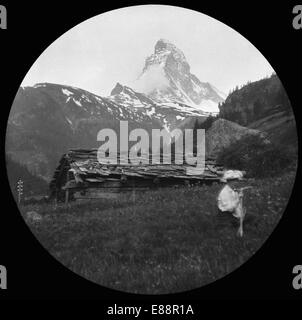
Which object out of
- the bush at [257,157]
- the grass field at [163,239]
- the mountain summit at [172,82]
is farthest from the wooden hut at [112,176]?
the grass field at [163,239]

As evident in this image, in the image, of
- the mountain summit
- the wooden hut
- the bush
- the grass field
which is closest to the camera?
the grass field

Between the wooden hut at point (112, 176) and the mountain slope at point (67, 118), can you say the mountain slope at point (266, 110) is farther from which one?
the wooden hut at point (112, 176)

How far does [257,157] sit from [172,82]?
11.9 ft

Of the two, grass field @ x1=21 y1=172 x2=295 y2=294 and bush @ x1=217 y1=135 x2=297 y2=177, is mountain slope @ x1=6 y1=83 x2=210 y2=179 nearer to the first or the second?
bush @ x1=217 y1=135 x2=297 y2=177

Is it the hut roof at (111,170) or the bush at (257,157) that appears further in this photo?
the hut roof at (111,170)

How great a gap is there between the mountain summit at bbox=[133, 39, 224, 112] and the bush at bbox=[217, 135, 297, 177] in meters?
1.67

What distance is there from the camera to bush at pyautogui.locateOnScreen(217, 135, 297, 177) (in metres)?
12.3

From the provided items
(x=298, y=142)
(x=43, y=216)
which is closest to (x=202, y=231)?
(x=298, y=142)

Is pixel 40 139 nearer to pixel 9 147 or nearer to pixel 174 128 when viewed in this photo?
pixel 9 147

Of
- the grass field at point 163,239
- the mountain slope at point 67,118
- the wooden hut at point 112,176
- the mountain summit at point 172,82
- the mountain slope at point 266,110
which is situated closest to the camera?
the grass field at point 163,239

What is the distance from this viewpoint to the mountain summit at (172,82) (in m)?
11.9

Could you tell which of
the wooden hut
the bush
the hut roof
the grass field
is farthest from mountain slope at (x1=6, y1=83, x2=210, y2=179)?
the grass field

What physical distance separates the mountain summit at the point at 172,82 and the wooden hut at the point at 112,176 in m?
3.27

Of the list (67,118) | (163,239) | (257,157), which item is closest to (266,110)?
(257,157)
